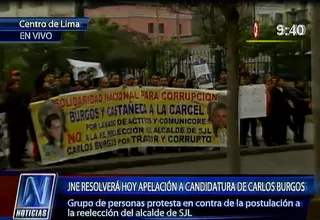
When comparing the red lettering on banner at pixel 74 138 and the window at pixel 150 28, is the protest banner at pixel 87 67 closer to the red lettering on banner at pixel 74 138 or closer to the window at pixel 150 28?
the window at pixel 150 28

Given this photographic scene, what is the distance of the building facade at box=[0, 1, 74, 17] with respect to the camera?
4.87m

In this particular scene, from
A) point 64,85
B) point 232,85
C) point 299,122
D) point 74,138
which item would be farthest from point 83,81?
point 299,122

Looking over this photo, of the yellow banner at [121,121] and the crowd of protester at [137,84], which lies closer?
the crowd of protester at [137,84]

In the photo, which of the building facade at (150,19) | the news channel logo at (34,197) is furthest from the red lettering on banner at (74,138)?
the building facade at (150,19)

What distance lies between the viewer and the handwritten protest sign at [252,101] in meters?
5.59

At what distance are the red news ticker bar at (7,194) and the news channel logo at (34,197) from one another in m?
0.03

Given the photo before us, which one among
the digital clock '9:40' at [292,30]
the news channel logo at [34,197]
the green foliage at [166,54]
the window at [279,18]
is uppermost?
the window at [279,18]

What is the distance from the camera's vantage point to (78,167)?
17.5ft

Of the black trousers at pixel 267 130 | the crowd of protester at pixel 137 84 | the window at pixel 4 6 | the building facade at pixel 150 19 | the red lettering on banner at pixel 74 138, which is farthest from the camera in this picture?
the black trousers at pixel 267 130

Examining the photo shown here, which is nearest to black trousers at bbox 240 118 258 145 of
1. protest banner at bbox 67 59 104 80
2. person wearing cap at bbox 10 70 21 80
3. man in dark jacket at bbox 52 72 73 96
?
protest banner at bbox 67 59 104 80

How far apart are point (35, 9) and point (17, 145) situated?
1080mm

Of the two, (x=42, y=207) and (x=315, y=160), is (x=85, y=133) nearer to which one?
(x=42, y=207)

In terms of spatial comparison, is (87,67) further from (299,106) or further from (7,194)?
(299,106)

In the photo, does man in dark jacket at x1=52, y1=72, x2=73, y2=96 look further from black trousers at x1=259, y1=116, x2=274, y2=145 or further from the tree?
black trousers at x1=259, y1=116, x2=274, y2=145
